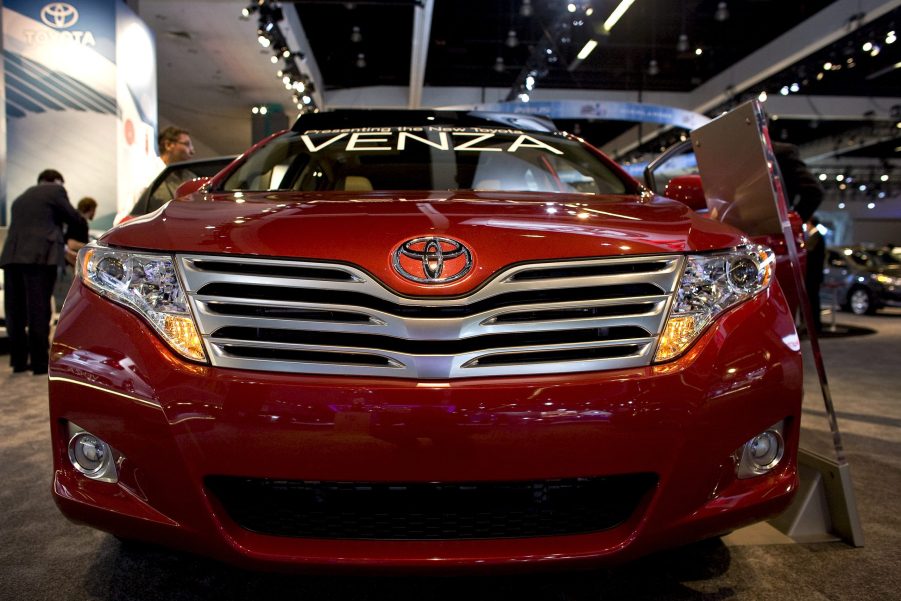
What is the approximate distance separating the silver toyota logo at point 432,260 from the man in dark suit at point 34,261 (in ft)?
14.2

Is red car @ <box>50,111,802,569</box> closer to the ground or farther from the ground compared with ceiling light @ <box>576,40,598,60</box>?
closer to the ground

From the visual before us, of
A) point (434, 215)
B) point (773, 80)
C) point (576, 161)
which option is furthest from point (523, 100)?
point (434, 215)

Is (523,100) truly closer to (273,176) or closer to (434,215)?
(273,176)

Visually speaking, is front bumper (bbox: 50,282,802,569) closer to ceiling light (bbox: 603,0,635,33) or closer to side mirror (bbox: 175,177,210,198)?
side mirror (bbox: 175,177,210,198)

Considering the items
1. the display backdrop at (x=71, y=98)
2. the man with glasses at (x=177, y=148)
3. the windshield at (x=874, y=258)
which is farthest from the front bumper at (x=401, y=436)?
the windshield at (x=874, y=258)

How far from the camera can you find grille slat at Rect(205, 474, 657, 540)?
1.26 metres

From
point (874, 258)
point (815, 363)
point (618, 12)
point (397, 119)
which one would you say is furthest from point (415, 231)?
point (874, 258)

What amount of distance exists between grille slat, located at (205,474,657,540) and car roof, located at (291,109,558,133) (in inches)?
63.1

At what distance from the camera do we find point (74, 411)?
1321mm

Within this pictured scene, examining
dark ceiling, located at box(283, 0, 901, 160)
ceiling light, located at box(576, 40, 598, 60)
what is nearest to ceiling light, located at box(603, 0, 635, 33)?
dark ceiling, located at box(283, 0, 901, 160)

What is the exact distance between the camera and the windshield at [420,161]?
7.52 feet

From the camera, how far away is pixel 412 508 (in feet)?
4.14

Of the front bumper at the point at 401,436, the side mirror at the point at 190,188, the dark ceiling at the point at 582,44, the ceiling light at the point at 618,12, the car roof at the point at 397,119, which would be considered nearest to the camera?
the front bumper at the point at 401,436

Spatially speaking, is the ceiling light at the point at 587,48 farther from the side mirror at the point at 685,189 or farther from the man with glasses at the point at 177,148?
the side mirror at the point at 685,189
